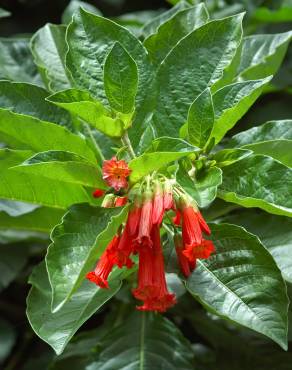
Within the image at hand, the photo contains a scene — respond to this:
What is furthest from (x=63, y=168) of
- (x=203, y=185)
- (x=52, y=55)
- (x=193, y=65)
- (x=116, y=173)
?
(x=52, y=55)

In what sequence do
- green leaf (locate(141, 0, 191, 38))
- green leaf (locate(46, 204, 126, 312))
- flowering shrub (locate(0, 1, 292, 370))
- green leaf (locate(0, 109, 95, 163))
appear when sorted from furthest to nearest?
green leaf (locate(141, 0, 191, 38))
green leaf (locate(0, 109, 95, 163))
flowering shrub (locate(0, 1, 292, 370))
green leaf (locate(46, 204, 126, 312))

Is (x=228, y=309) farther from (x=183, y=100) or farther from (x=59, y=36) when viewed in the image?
(x=59, y=36)

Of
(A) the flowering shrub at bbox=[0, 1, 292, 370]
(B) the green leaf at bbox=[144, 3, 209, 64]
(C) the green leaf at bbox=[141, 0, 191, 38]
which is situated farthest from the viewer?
(C) the green leaf at bbox=[141, 0, 191, 38]

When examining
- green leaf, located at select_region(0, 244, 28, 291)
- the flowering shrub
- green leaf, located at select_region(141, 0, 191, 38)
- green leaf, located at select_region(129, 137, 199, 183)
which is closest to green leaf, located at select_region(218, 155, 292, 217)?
the flowering shrub

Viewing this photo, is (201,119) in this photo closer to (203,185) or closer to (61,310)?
(203,185)

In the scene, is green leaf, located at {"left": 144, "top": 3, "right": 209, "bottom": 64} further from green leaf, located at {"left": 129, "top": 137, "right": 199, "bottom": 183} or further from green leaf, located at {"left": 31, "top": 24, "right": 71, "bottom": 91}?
green leaf, located at {"left": 129, "top": 137, "right": 199, "bottom": 183}

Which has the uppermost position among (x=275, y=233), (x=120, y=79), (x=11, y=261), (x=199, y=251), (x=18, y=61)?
(x=120, y=79)

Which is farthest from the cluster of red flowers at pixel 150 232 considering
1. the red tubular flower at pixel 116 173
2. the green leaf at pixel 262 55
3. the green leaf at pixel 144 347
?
the green leaf at pixel 262 55
